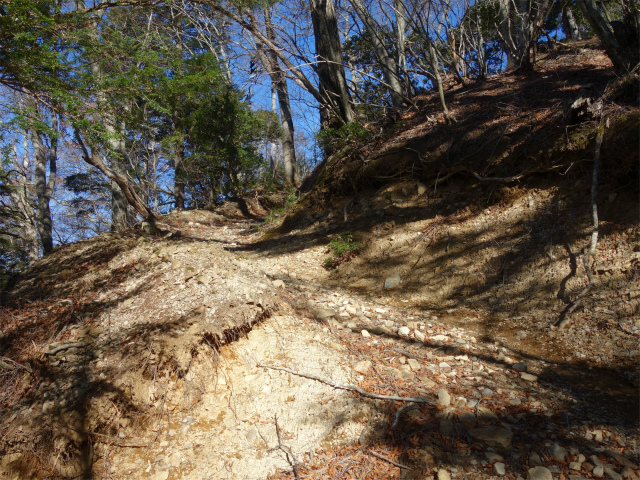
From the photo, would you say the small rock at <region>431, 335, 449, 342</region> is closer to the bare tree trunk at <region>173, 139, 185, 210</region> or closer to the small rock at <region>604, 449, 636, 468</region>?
the small rock at <region>604, 449, 636, 468</region>

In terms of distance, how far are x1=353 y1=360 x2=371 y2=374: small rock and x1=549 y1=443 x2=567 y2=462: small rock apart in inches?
56.0

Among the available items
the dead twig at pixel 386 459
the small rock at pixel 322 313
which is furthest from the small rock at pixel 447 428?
the small rock at pixel 322 313

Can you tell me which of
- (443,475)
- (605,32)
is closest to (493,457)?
(443,475)

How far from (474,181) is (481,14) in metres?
8.34

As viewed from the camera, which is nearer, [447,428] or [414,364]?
[447,428]

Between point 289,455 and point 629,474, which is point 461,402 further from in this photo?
point 289,455

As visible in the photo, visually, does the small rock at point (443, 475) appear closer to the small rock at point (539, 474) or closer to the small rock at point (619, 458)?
the small rock at point (539, 474)

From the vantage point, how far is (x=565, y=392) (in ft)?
9.04

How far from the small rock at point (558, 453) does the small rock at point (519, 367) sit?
879 mm

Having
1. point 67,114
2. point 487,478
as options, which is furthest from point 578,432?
point 67,114

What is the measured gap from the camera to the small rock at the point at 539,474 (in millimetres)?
2078

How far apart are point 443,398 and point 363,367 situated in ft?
2.41

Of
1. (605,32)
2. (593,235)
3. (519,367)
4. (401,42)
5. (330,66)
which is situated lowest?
(519,367)

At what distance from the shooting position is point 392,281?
501 centimetres
